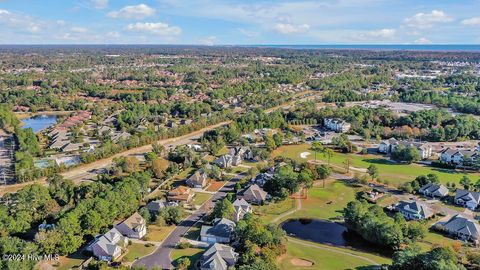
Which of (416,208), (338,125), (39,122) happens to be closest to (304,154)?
(338,125)

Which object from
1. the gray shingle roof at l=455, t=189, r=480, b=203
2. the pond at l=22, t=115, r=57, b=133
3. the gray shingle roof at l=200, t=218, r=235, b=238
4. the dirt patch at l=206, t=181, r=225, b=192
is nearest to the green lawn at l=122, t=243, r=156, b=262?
the gray shingle roof at l=200, t=218, r=235, b=238

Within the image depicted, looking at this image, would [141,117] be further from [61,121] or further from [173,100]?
[173,100]

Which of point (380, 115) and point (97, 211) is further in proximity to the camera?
point (380, 115)

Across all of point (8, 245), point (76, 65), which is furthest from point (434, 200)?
point (76, 65)

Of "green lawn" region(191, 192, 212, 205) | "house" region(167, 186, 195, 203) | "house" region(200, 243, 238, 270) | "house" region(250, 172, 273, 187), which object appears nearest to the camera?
"house" region(200, 243, 238, 270)

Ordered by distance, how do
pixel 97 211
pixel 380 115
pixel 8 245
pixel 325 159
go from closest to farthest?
1. pixel 8 245
2. pixel 97 211
3. pixel 325 159
4. pixel 380 115

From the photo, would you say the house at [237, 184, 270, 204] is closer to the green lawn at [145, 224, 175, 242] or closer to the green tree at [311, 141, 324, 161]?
the green lawn at [145, 224, 175, 242]

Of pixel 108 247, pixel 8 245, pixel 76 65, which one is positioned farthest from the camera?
pixel 76 65

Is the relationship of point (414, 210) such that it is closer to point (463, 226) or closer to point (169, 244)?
point (463, 226)
